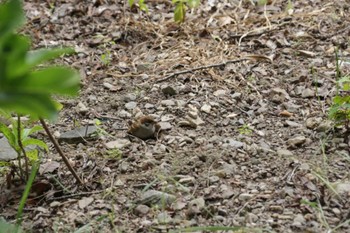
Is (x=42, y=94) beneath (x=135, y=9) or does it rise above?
above

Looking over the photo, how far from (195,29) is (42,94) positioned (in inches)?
75.4

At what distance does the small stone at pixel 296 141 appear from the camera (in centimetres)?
184

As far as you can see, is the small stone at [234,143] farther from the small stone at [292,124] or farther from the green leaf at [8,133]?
the green leaf at [8,133]

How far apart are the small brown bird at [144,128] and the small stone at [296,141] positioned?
0.41m

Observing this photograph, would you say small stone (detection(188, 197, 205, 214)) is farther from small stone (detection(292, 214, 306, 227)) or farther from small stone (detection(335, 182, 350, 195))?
small stone (detection(335, 182, 350, 195))

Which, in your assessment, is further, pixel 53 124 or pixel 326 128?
pixel 53 124

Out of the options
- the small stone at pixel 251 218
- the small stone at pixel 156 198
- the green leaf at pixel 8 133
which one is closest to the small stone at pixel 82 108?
the green leaf at pixel 8 133

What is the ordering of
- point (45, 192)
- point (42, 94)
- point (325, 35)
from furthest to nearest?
point (325, 35)
point (45, 192)
point (42, 94)

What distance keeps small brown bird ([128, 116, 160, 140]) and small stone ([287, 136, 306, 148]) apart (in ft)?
1.34

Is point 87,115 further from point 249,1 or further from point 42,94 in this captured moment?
point 42,94

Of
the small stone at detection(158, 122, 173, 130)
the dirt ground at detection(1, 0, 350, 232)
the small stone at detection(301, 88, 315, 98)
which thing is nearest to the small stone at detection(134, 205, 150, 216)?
the dirt ground at detection(1, 0, 350, 232)

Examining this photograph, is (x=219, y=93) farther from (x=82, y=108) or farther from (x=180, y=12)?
(x=180, y=12)

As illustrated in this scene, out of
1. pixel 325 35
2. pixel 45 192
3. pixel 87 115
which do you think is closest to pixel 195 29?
pixel 325 35

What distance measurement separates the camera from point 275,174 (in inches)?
67.5
